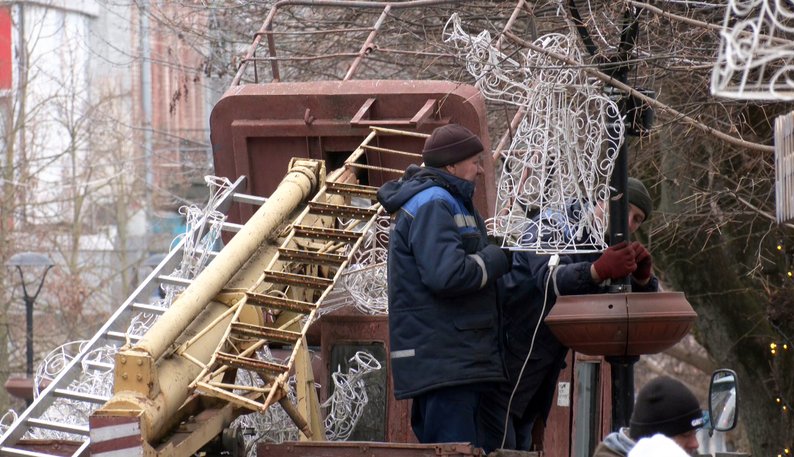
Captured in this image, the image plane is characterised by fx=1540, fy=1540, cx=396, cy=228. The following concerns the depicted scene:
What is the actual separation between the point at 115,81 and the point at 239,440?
25.8m

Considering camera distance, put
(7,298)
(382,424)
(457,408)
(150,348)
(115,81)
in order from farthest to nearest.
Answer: (115,81) < (7,298) < (382,424) < (457,408) < (150,348)

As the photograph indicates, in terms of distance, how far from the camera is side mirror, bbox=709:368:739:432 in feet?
18.9

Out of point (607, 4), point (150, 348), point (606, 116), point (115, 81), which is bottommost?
point (150, 348)

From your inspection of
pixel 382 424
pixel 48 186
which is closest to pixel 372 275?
pixel 382 424

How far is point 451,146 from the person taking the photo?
22.4 feet

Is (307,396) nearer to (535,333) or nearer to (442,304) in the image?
(442,304)

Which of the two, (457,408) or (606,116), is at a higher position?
(606,116)

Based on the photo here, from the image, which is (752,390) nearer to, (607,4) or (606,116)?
(607,4)

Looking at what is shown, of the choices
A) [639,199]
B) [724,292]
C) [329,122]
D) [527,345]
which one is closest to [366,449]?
[527,345]

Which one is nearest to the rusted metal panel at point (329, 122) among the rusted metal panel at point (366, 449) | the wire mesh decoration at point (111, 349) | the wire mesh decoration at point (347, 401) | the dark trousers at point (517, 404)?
the wire mesh decoration at point (111, 349)

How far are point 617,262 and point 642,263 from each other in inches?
8.6

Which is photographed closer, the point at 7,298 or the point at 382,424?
the point at 382,424

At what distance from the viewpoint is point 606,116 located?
6.68m

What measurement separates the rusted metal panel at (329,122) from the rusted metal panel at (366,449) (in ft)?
8.13
